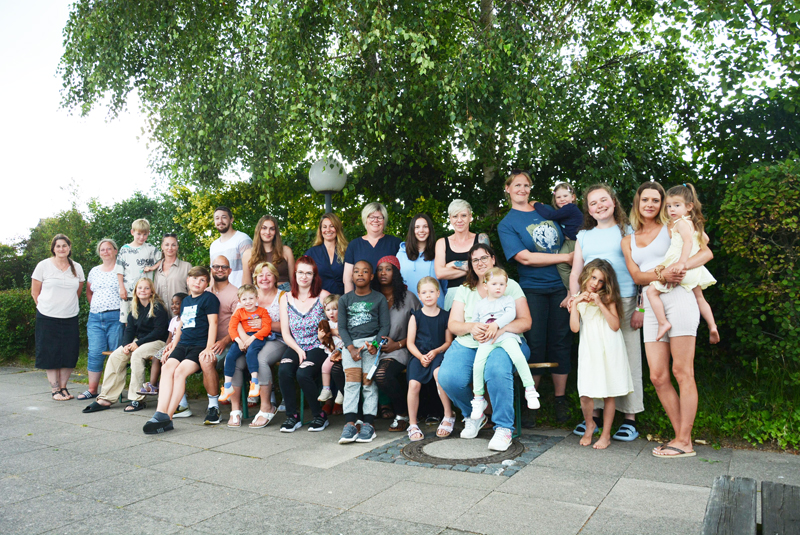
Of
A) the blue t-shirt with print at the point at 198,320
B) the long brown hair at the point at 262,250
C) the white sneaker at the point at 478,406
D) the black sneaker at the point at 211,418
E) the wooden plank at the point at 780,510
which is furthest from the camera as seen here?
the long brown hair at the point at 262,250

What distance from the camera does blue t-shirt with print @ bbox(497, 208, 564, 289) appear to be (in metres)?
5.22

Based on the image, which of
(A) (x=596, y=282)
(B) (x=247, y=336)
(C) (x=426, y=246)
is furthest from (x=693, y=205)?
(B) (x=247, y=336)

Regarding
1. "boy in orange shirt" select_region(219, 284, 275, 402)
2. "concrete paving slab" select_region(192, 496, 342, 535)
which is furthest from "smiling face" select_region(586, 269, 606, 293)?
"boy in orange shirt" select_region(219, 284, 275, 402)

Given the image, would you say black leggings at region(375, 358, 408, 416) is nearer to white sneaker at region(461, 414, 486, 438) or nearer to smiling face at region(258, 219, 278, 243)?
white sneaker at region(461, 414, 486, 438)

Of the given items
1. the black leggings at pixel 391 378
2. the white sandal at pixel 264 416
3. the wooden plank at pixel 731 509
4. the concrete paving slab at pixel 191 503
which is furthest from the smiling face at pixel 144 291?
the wooden plank at pixel 731 509

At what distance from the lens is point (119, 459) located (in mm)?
4535

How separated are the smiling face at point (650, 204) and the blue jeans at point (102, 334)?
6267 millimetres

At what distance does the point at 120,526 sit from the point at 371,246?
3.45 metres

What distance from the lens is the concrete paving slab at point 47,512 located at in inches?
125

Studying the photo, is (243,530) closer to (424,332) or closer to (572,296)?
(424,332)

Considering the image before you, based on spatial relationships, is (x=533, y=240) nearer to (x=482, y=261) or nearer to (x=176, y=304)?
(x=482, y=261)

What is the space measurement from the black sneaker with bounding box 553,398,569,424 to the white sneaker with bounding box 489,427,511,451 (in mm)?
819

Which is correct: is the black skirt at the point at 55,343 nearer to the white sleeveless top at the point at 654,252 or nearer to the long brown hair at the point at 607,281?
the long brown hair at the point at 607,281

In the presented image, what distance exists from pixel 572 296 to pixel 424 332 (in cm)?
133
